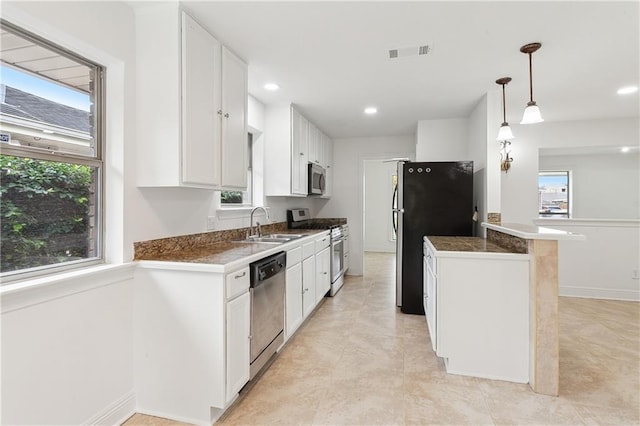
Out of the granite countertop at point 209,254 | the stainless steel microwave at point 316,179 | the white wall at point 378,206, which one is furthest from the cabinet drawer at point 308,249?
the white wall at point 378,206

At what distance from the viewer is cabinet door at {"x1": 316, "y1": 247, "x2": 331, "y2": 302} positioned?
12.0ft

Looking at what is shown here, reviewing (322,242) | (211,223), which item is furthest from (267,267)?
(322,242)

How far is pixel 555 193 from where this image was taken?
581 centimetres

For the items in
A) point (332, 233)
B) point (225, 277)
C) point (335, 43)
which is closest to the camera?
point (225, 277)

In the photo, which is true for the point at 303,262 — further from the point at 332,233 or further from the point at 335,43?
the point at 335,43

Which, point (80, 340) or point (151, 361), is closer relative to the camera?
point (80, 340)

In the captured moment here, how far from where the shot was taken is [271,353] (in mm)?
2416

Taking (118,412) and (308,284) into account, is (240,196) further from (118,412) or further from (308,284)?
(118,412)

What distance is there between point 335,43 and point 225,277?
5.85ft

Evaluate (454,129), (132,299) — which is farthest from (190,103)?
(454,129)

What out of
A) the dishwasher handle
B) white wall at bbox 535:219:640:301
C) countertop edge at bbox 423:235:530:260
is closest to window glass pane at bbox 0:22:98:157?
the dishwasher handle

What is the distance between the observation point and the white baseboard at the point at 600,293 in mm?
4215

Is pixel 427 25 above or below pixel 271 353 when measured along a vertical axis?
above

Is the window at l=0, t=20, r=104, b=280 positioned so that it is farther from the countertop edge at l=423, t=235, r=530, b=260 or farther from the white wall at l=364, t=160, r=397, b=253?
the white wall at l=364, t=160, r=397, b=253
